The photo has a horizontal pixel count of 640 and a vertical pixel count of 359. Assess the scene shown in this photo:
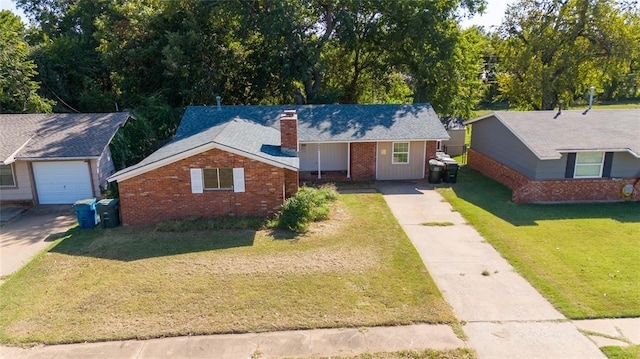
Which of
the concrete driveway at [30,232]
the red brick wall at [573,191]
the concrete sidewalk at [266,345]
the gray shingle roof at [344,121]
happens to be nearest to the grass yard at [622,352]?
the concrete sidewalk at [266,345]

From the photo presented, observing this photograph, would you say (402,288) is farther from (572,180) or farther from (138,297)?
(572,180)

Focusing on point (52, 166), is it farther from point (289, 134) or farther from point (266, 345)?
point (266, 345)

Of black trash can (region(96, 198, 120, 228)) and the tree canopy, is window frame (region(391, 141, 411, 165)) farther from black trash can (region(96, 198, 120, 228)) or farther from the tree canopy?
black trash can (region(96, 198, 120, 228))

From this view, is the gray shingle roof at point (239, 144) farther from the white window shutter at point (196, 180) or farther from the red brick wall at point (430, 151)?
the red brick wall at point (430, 151)

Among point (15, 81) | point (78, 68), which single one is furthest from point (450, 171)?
point (78, 68)

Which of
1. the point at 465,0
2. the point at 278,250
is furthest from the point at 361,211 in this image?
the point at 465,0

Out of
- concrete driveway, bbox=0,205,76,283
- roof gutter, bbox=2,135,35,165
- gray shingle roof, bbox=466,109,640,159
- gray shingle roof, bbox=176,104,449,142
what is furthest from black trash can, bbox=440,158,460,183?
roof gutter, bbox=2,135,35,165
